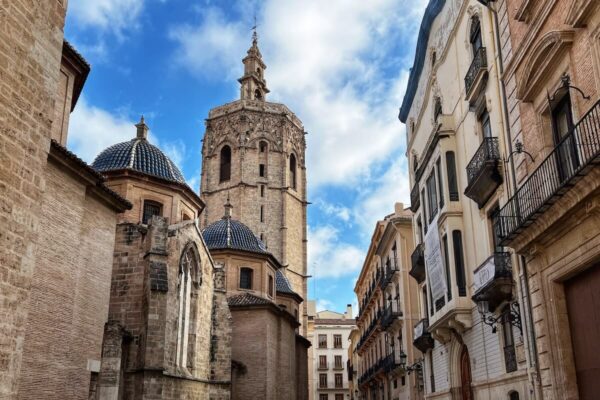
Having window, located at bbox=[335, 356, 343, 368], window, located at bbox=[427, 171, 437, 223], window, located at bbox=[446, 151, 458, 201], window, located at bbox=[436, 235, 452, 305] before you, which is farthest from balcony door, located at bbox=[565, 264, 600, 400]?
window, located at bbox=[335, 356, 343, 368]

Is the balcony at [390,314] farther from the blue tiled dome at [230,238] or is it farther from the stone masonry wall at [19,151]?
the stone masonry wall at [19,151]

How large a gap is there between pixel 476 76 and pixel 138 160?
15326 millimetres

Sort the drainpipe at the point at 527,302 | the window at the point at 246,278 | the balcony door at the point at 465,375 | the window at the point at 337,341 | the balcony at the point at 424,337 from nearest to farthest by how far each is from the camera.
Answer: the drainpipe at the point at 527,302 < the balcony door at the point at 465,375 < the balcony at the point at 424,337 < the window at the point at 246,278 < the window at the point at 337,341

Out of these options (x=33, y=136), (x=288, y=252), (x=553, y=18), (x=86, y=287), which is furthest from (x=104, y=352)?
(x=288, y=252)

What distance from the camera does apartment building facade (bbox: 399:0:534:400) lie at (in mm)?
12469

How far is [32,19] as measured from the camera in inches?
332

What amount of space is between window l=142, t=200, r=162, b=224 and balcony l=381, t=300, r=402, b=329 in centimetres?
1101

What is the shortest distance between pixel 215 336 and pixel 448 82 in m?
14.2

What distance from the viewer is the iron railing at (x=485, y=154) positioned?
12898 millimetres

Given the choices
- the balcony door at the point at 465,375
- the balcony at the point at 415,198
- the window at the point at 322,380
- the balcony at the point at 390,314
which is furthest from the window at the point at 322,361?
the balcony door at the point at 465,375

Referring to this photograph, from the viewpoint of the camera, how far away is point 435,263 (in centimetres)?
1694

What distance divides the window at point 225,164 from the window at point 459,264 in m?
36.0

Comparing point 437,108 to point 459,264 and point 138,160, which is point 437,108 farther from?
point 138,160

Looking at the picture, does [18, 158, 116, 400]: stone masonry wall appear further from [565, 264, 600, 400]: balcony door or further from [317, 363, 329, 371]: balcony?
[317, 363, 329, 371]: balcony
